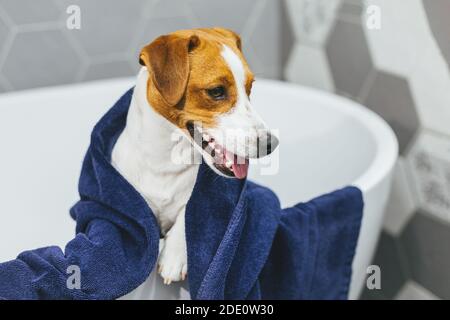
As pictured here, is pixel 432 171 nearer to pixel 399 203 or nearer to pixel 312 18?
pixel 399 203

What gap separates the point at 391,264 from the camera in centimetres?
137

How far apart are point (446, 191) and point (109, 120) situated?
765 mm

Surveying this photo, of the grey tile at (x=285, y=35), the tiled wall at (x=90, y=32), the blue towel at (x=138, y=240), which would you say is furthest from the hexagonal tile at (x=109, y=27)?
the blue towel at (x=138, y=240)

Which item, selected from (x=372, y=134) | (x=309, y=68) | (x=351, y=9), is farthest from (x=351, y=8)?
(x=372, y=134)

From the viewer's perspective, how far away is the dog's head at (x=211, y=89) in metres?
0.63

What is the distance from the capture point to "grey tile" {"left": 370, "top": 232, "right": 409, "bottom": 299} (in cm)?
134

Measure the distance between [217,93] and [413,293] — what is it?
92 cm

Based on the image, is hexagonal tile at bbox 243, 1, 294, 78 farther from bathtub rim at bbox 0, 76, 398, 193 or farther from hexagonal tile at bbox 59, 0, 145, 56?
hexagonal tile at bbox 59, 0, 145, 56

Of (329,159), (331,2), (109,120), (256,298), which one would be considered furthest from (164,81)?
(331,2)

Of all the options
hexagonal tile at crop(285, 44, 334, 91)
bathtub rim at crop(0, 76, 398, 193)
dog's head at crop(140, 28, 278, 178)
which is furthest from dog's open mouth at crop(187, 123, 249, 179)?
hexagonal tile at crop(285, 44, 334, 91)

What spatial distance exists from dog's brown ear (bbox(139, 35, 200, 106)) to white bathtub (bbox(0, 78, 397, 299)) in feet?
1.86

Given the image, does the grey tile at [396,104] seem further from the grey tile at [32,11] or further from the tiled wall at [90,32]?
the grey tile at [32,11]

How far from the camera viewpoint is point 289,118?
1.41 meters

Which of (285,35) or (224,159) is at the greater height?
(224,159)
